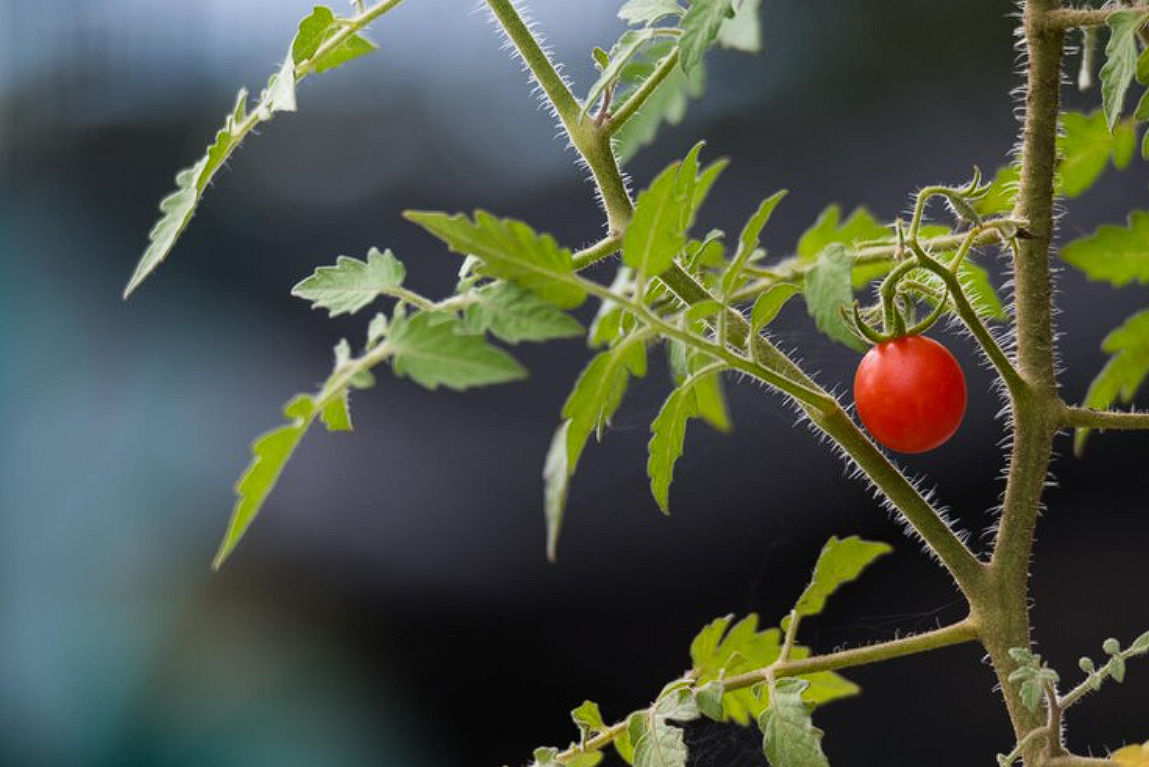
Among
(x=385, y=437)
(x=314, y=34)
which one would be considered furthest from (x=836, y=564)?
(x=385, y=437)

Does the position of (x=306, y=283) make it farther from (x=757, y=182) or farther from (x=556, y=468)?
(x=757, y=182)

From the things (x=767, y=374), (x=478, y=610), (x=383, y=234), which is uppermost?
(x=383, y=234)

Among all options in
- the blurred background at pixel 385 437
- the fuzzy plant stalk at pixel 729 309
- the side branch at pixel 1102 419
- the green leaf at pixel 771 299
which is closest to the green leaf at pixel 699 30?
the fuzzy plant stalk at pixel 729 309

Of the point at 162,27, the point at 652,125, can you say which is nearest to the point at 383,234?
the point at 162,27

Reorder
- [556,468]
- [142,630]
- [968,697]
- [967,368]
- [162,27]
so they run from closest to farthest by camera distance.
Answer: [556,468]
[968,697]
[967,368]
[142,630]
[162,27]

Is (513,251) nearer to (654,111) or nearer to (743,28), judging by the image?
(743,28)

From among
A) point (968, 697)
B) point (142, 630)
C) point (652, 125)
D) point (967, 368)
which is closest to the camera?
point (652, 125)

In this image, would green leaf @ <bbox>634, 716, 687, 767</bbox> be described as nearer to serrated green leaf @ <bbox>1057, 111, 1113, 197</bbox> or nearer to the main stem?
the main stem
